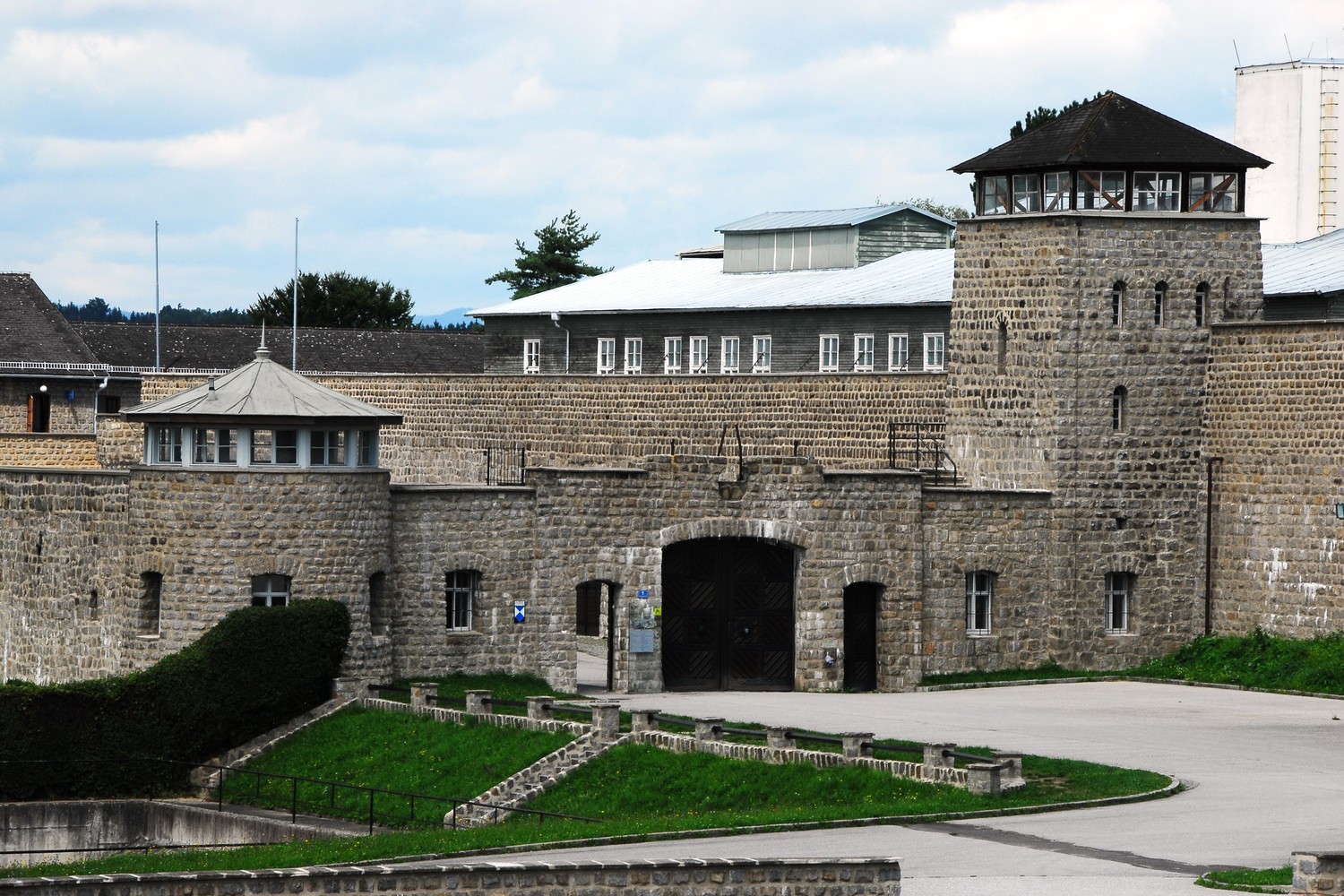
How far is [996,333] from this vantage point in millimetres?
A: 43375

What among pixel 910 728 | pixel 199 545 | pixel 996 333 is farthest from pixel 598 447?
pixel 910 728

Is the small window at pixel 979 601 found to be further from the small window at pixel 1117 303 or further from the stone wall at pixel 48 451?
the stone wall at pixel 48 451

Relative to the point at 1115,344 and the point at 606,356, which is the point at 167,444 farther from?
the point at 606,356

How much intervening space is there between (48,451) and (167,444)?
22816 mm

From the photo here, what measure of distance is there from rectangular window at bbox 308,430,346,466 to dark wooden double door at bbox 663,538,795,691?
5.94 m

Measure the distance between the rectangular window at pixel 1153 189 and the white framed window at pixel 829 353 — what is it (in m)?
13.1

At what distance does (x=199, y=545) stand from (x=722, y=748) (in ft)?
34.0

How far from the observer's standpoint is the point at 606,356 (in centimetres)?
6134

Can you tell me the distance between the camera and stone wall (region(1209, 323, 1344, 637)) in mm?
40625

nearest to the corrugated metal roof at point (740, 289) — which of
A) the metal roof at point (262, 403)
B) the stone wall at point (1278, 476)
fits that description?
the stone wall at point (1278, 476)

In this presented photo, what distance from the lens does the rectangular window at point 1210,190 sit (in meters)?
42.8

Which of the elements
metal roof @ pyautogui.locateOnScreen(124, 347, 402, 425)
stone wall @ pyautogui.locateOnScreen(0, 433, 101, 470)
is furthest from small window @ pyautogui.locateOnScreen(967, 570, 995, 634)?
stone wall @ pyautogui.locateOnScreen(0, 433, 101, 470)

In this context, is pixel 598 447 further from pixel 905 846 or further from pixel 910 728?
pixel 905 846

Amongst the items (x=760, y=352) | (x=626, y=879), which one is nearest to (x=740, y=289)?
(x=760, y=352)
